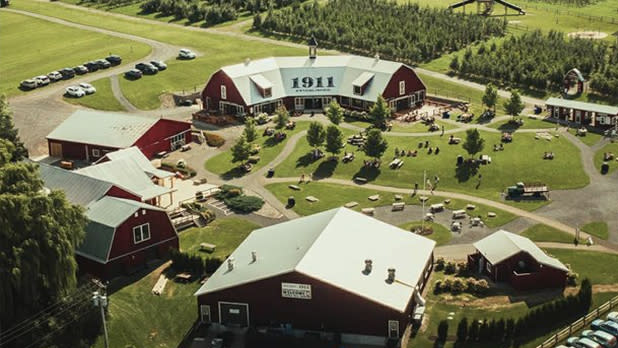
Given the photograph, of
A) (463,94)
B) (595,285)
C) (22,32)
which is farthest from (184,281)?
(22,32)

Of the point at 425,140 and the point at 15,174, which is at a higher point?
the point at 15,174

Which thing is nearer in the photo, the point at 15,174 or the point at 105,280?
the point at 15,174

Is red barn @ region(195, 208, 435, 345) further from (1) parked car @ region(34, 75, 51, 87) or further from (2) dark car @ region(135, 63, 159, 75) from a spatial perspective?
(1) parked car @ region(34, 75, 51, 87)

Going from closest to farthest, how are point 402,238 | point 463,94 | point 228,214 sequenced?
point 402,238 → point 228,214 → point 463,94

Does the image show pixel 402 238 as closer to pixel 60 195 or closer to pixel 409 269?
pixel 409 269

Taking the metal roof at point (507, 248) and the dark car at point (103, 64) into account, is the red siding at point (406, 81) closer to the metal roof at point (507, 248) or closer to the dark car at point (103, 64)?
the metal roof at point (507, 248)

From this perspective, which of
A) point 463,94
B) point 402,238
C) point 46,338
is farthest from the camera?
point 463,94

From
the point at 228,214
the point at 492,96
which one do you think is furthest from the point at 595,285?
the point at 492,96

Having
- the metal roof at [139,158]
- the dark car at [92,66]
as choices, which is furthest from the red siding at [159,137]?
the dark car at [92,66]

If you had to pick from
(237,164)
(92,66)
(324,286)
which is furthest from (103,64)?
(324,286)
